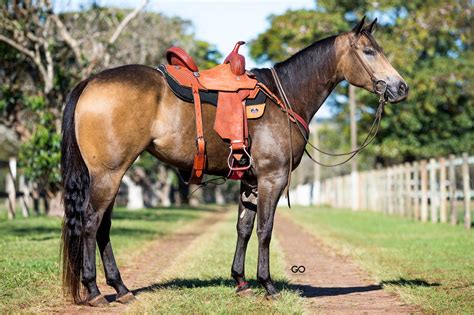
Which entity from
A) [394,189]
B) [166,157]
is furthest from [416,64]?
[166,157]

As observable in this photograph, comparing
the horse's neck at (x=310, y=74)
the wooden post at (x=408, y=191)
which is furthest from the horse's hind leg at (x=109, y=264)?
the wooden post at (x=408, y=191)

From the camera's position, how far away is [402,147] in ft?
124

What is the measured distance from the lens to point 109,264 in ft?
24.2

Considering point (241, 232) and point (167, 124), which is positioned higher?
point (167, 124)

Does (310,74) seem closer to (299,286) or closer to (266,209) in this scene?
(266,209)

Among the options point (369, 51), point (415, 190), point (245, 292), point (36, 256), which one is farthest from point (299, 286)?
point (415, 190)

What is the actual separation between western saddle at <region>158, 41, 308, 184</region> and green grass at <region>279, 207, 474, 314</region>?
7.52 feet

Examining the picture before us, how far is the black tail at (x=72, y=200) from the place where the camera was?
23.3ft

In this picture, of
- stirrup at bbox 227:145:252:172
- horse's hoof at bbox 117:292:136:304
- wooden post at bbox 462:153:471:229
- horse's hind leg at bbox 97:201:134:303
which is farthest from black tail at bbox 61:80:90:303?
wooden post at bbox 462:153:471:229

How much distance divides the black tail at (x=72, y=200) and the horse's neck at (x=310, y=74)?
227 centimetres

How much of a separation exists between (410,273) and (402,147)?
2904 centimetres

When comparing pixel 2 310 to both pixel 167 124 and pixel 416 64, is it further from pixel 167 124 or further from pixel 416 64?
pixel 416 64

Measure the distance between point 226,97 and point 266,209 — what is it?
4.06ft

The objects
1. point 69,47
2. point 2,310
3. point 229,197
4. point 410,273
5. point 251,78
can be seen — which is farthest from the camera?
point 229,197
